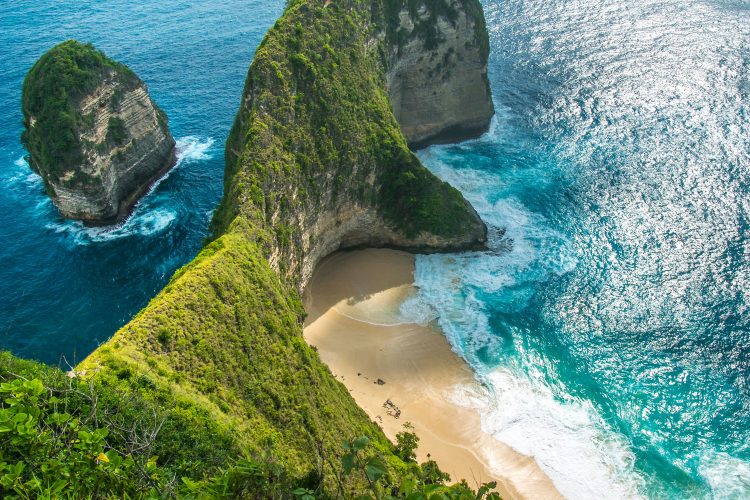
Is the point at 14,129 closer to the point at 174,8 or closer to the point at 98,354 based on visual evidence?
the point at 174,8

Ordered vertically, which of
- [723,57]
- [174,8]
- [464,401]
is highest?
[174,8]

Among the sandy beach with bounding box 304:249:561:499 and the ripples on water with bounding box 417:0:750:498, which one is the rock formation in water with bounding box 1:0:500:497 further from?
the ripples on water with bounding box 417:0:750:498

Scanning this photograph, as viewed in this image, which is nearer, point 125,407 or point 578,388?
point 125,407

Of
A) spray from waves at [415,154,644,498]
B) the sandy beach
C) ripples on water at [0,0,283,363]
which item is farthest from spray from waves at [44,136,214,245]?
spray from waves at [415,154,644,498]

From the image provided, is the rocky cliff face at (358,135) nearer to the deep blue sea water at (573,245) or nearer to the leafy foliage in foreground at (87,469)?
the deep blue sea water at (573,245)

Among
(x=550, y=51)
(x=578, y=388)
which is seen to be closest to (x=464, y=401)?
(x=578, y=388)

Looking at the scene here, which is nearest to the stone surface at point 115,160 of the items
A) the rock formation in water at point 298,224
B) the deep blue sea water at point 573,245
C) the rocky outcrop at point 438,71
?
the deep blue sea water at point 573,245
